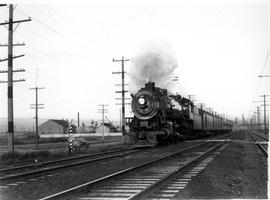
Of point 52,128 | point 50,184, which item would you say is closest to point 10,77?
point 50,184

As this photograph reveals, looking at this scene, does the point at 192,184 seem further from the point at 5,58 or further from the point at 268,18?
the point at 5,58

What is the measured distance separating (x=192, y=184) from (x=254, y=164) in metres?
5.63

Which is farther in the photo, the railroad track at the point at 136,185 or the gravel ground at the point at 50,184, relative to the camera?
the gravel ground at the point at 50,184

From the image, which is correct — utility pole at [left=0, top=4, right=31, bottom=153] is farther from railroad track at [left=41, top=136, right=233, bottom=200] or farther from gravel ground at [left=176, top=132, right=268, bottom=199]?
gravel ground at [left=176, top=132, right=268, bottom=199]

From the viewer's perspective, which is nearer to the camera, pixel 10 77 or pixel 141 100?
pixel 10 77

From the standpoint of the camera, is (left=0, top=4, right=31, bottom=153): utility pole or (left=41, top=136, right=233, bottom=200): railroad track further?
(left=0, top=4, right=31, bottom=153): utility pole

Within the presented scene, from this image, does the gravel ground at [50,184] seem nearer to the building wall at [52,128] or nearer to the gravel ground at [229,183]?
the gravel ground at [229,183]

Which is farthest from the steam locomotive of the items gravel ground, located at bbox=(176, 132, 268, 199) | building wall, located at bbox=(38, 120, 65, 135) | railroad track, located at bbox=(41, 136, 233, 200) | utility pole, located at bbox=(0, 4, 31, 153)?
building wall, located at bbox=(38, 120, 65, 135)

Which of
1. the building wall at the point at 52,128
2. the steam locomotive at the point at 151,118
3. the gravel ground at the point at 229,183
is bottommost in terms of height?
the building wall at the point at 52,128

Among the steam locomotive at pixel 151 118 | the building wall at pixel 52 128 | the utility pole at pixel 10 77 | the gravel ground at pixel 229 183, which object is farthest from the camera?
the building wall at pixel 52 128

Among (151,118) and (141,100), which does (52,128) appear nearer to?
(141,100)

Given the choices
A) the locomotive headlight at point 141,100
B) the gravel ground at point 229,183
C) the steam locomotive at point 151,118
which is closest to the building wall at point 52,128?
the steam locomotive at point 151,118

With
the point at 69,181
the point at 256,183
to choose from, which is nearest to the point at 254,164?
the point at 256,183

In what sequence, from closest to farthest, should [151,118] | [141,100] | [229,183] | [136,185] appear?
[136,185]
[229,183]
[151,118]
[141,100]
